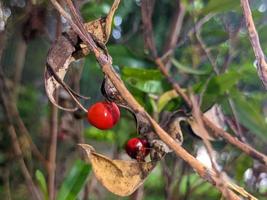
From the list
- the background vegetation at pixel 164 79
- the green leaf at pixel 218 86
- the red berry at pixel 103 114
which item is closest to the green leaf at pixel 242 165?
the background vegetation at pixel 164 79

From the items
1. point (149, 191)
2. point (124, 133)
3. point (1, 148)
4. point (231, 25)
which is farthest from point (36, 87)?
point (231, 25)

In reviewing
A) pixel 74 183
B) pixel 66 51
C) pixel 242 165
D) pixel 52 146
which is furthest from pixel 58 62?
pixel 242 165

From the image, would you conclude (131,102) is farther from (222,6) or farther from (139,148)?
(222,6)

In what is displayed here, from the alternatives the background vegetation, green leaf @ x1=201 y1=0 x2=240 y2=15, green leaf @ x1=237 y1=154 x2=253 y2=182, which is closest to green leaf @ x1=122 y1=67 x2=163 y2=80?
the background vegetation

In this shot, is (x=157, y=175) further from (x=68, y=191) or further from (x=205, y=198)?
(x=68, y=191)

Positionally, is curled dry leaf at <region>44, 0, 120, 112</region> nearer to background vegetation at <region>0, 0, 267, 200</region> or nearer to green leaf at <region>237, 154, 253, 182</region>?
background vegetation at <region>0, 0, 267, 200</region>
